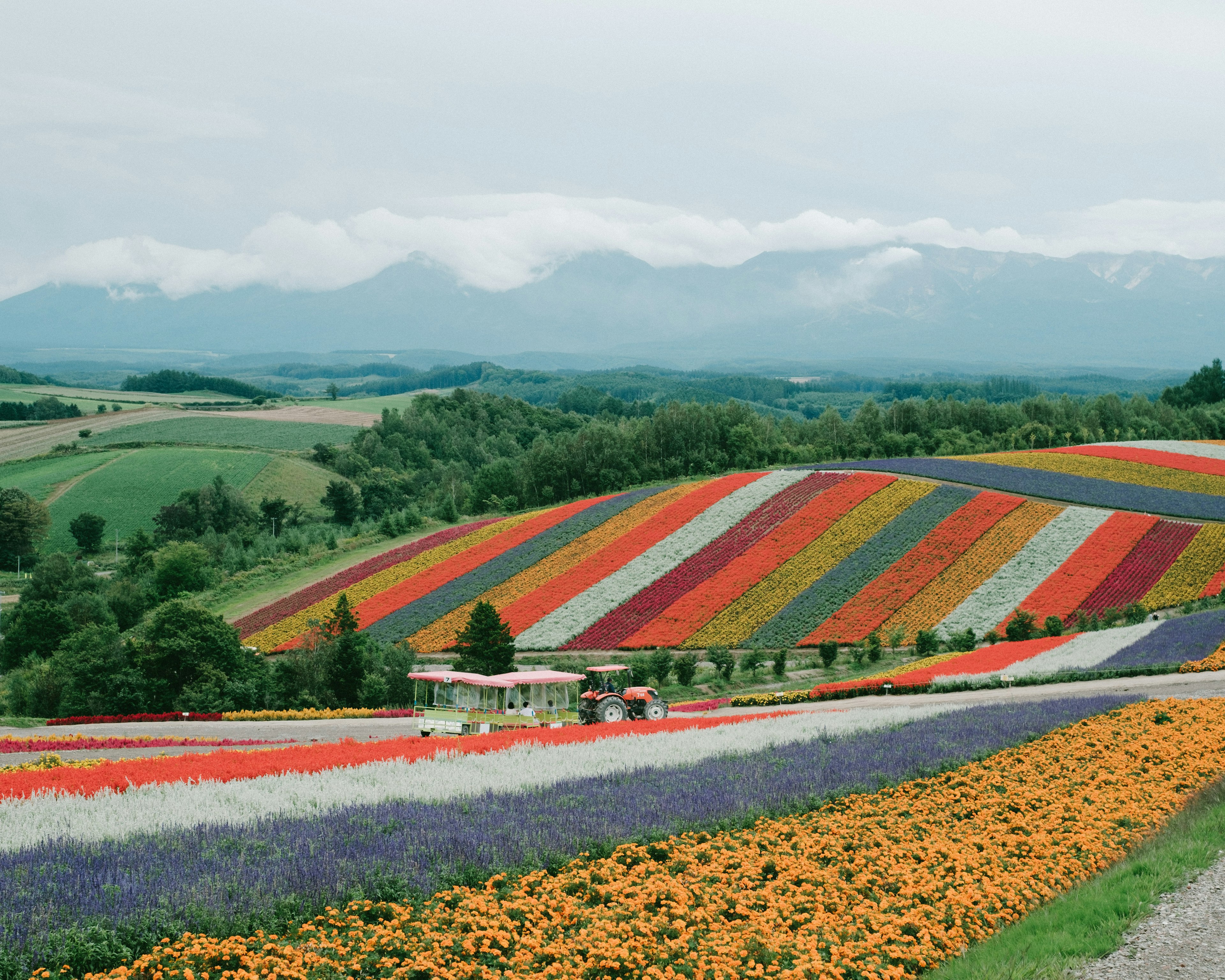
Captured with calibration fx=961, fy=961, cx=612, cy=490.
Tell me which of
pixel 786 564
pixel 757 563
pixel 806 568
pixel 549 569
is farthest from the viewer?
pixel 549 569

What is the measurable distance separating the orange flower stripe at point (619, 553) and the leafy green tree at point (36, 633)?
27717mm

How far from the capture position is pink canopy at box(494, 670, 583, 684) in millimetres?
27547

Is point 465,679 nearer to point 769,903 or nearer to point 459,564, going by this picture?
point 769,903

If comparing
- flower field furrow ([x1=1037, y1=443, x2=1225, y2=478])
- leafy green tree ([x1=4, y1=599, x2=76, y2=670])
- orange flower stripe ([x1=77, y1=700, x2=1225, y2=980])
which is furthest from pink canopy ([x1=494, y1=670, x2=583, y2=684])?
flower field furrow ([x1=1037, y1=443, x2=1225, y2=478])

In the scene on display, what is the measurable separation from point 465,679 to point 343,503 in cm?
8112

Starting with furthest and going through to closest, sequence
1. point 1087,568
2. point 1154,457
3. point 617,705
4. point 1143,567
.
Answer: point 1154,457, point 1087,568, point 1143,567, point 617,705

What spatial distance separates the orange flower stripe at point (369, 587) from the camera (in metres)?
51.3

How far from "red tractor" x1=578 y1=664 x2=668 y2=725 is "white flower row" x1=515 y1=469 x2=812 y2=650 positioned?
17.5m

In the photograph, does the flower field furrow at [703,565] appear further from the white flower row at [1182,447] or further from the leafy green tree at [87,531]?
the leafy green tree at [87,531]

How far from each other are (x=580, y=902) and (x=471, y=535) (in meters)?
58.6

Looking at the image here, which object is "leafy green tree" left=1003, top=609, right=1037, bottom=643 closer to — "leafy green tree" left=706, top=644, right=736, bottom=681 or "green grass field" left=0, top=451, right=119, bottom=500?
"leafy green tree" left=706, top=644, right=736, bottom=681

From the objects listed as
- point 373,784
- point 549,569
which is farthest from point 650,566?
point 373,784

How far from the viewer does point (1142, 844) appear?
1120cm

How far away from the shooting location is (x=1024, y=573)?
48.9m
